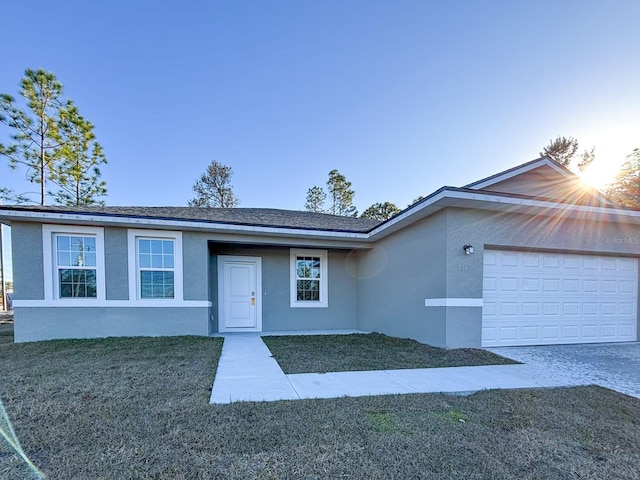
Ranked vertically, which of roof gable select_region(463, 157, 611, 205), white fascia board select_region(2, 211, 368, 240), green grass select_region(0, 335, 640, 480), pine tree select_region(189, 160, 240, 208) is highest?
pine tree select_region(189, 160, 240, 208)

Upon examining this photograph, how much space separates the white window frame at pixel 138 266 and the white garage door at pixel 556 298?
24.1ft

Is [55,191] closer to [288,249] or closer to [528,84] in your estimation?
[288,249]

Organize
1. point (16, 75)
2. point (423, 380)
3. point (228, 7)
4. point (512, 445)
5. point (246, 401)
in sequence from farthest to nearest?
point (16, 75)
point (228, 7)
point (423, 380)
point (246, 401)
point (512, 445)

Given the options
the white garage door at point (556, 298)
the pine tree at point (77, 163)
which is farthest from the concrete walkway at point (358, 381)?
the pine tree at point (77, 163)

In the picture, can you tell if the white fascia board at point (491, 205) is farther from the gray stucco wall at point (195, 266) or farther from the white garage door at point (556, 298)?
the gray stucco wall at point (195, 266)

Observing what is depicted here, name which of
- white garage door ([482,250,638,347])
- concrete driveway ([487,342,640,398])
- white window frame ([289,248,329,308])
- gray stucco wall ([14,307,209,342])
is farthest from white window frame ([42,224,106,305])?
concrete driveway ([487,342,640,398])

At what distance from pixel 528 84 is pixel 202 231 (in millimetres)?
9781

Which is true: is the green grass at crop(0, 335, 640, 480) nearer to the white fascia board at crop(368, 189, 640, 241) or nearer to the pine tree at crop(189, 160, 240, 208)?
the white fascia board at crop(368, 189, 640, 241)

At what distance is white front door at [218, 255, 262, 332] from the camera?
30.7ft

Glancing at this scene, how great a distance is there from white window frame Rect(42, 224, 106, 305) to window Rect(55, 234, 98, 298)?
0.06 m

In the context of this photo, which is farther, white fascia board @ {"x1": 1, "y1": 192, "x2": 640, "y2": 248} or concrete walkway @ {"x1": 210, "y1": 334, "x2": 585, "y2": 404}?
→ white fascia board @ {"x1": 1, "y1": 192, "x2": 640, "y2": 248}

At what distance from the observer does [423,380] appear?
15.2 feet

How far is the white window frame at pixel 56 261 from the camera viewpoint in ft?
24.1

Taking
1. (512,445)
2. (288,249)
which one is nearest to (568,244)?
(512,445)
